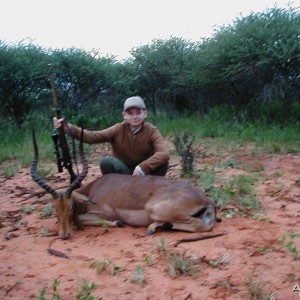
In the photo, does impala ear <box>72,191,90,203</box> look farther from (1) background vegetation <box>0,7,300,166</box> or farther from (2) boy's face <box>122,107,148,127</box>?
(1) background vegetation <box>0,7,300,166</box>

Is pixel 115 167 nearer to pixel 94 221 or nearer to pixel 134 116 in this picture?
pixel 134 116

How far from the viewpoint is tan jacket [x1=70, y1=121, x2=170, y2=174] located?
594 centimetres

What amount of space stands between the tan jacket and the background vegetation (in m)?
4.34

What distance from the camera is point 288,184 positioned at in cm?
672

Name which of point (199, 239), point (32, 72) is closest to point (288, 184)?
point (199, 239)

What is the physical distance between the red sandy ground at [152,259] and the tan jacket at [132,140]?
4.22ft

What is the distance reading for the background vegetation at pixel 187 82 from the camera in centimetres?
1198

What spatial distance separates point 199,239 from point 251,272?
0.93 m

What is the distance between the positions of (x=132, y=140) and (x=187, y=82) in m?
10.4

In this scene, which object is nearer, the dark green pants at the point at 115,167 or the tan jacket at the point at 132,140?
the tan jacket at the point at 132,140

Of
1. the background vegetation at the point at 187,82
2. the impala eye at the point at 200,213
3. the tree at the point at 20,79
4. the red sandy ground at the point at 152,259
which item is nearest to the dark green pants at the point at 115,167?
the red sandy ground at the point at 152,259

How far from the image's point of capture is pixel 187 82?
1605cm

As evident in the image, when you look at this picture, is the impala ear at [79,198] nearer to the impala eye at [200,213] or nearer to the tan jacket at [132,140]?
the tan jacket at [132,140]

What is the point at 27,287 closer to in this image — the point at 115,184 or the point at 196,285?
the point at 196,285
